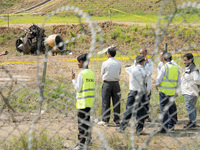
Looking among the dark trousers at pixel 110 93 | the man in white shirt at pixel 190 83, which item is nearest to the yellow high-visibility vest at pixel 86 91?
the dark trousers at pixel 110 93

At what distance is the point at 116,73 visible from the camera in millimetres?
5676

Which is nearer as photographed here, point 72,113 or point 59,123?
point 59,123

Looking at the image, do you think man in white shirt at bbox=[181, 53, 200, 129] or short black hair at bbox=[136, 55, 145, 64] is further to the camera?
man in white shirt at bbox=[181, 53, 200, 129]

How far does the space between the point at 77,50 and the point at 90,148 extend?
39.1 feet

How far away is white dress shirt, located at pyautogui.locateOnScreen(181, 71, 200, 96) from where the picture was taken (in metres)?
5.49

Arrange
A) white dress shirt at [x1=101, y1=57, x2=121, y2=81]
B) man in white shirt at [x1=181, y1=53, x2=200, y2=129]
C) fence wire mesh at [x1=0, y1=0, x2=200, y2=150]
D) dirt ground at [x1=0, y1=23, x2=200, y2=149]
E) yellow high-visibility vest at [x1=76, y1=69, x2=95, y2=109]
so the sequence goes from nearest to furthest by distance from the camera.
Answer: fence wire mesh at [x1=0, y1=0, x2=200, y2=150] < dirt ground at [x1=0, y1=23, x2=200, y2=149] < yellow high-visibility vest at [x1=76, y1=69, x2=95, y2=109] < man in white shirt at [x1=181, y1=53, x2=200, y2=129] < white dress shirt at [x1=101, y1=57, x2=121, y2=81]


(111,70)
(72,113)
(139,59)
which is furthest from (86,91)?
(72,113)

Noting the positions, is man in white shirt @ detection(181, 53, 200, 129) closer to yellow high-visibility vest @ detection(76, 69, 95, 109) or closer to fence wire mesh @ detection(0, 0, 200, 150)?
fence wire mesh @ detection(0, 0, 200, 150)

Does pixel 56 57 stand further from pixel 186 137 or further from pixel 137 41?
pixel 186 137

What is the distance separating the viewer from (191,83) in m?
5.49

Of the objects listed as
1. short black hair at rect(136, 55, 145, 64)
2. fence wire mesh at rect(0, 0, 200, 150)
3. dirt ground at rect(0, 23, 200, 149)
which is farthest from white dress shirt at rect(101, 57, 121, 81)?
dirt ground at rect(0, 23, 200, 149)

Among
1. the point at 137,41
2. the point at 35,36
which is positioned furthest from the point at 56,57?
the point at 137,41

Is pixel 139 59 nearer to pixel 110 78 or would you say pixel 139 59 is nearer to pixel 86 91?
pixel 86 91

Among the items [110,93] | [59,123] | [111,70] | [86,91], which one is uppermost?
[111,70]
